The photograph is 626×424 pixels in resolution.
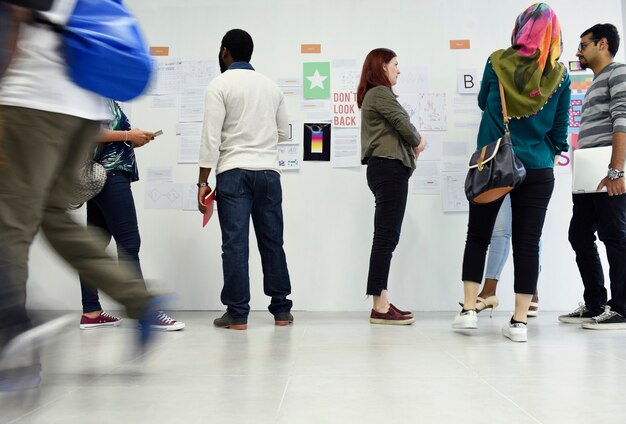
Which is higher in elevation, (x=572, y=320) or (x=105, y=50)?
(x=105, y=50)

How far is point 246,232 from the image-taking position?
2635 mm

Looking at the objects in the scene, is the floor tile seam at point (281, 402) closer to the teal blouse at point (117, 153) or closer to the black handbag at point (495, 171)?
the black handbag at point (495, 171)

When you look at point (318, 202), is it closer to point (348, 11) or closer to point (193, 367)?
point (348, 11)

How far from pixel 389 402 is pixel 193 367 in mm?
655

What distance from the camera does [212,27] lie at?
359cm

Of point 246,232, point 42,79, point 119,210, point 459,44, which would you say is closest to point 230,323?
point 246,232

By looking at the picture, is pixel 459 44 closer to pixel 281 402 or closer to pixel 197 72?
pixel 197 72

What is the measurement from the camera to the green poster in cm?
353

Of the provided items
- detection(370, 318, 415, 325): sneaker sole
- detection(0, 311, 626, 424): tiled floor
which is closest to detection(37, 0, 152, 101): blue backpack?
detection(0, 311, 626, 424): tiled floor

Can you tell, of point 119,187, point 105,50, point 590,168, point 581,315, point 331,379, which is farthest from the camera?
point 581,315

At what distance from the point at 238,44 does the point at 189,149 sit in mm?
999

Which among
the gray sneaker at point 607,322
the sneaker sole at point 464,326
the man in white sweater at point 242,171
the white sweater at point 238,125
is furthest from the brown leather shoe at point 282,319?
the gray sneaker at point 607,322

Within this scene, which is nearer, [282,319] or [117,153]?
[117,153]

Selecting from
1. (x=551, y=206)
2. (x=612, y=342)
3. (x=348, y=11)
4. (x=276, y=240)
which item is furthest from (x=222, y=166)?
(x=551, y=206)
